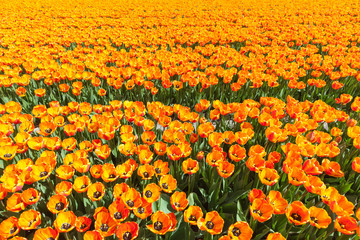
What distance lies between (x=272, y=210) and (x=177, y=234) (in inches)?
34.9

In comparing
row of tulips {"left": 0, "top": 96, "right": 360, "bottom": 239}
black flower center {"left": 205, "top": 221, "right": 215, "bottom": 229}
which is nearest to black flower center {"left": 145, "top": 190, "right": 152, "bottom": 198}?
row of tulips {"left": 0, "top": 96, "right": 360, "bottom": 239}

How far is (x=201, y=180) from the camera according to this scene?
272 cm

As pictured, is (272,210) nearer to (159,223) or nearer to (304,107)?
(159,223)

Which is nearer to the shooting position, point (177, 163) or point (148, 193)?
point (148, 193)

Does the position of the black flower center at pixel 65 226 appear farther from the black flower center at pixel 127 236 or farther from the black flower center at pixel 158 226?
the black flower center at pixel 158 226

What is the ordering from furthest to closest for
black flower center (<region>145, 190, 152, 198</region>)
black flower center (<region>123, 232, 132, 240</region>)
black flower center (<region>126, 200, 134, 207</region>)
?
1. black flower center (<region>145, 190, 152, 198</region>)
2. black flower center (<region>126, 200, 134, 207</region>)
3. black flower center (<region>123, 232, 132, 240</region>)

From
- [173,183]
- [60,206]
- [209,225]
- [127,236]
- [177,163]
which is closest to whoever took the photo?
[127,236]

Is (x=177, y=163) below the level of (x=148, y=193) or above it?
below

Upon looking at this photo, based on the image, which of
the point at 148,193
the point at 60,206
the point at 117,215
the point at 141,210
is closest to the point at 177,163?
the point at 148,193

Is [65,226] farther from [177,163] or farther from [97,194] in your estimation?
[177,163]

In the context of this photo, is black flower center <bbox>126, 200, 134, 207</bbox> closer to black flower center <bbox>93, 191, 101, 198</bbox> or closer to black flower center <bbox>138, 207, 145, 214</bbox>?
black flower center <bbox>138, 207, 145, 214</bbox>

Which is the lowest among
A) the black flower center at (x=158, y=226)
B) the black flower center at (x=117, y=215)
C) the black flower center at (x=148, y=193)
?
the black flower center at (x=158, y=226)

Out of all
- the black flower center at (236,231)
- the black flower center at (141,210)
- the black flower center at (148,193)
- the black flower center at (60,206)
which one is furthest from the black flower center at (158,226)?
the black flower center at (60,206)

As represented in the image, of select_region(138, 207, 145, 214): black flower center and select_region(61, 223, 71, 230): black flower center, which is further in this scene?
select_region(138, 207, 145, 214): black flower center
